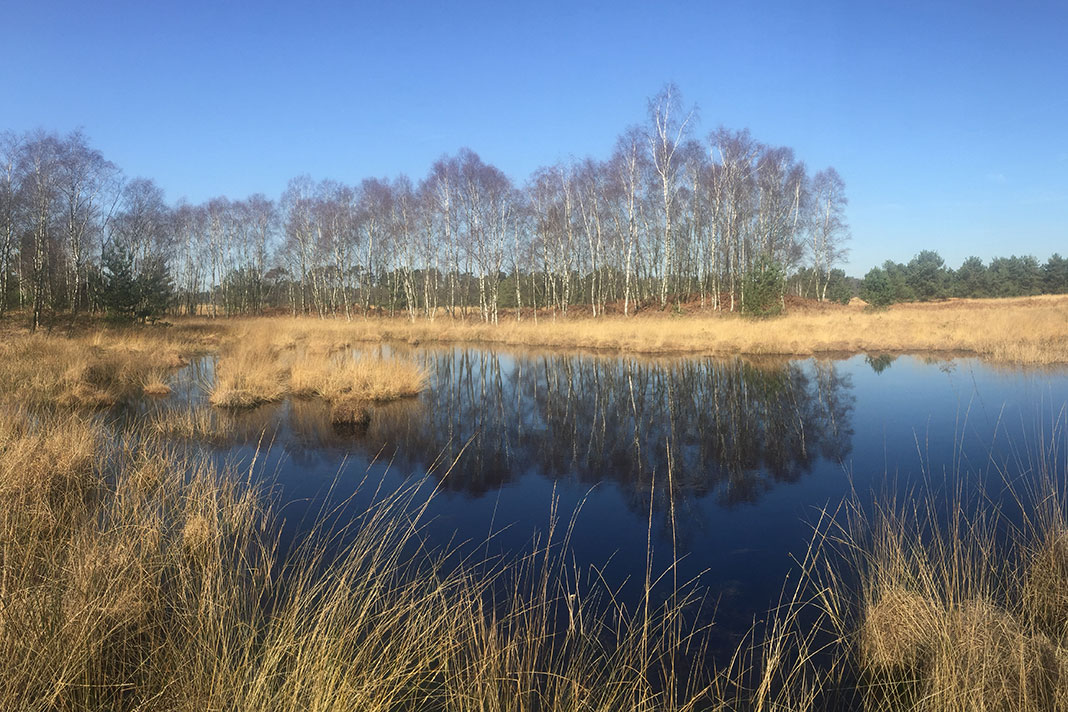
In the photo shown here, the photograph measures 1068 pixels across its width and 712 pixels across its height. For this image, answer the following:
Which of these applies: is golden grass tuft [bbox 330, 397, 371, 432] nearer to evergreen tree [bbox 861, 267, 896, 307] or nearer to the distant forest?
the distant forest

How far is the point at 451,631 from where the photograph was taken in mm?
2631

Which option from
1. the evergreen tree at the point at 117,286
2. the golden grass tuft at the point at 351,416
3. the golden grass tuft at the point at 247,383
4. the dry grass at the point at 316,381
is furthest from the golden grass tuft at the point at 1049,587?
the evergreen tree at the point at 117,286

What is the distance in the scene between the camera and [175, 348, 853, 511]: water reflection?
6.45 meters

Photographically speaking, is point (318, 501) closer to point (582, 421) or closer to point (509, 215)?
point (582, 421)

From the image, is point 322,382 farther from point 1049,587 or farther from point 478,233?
point 478,233

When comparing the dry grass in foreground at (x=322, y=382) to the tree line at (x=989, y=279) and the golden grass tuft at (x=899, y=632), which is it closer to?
the golden grass tuft at (x=899, y=632)

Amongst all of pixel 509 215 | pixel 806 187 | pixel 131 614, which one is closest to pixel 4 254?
pixel 509 215

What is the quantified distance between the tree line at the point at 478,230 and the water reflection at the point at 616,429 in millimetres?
13308

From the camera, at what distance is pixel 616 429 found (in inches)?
336

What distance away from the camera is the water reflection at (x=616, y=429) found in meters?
6.45

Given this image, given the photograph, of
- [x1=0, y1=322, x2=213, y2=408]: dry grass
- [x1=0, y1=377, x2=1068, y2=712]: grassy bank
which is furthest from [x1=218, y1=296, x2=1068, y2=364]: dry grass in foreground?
[x1=0, y1=377, x2=1068, y2=712]: grassy bank

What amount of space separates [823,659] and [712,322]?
20.1m

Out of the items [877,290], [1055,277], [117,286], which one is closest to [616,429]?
[117,286]

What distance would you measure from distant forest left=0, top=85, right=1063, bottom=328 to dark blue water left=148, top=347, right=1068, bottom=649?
1372 cm
